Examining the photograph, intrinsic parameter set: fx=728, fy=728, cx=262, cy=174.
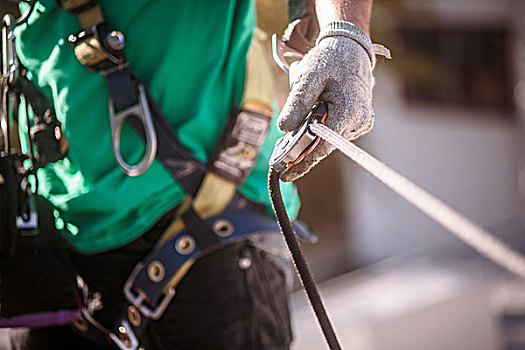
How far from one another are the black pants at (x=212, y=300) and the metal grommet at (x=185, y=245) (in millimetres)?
30

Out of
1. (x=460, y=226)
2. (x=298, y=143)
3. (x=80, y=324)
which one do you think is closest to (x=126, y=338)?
(x=80, y=324)

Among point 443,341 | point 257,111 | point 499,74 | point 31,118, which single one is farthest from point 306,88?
point 499,74

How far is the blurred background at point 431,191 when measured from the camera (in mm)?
4332

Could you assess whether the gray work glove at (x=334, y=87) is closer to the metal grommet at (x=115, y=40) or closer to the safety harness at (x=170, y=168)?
the safety harness at (x=170, y=168)

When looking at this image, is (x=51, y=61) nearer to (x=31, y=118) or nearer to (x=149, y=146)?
(x=31, y=118)

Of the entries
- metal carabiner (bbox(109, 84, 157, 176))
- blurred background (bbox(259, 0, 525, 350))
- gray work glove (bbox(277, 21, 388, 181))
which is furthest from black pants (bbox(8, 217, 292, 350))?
blurred background (bbox(259, 0, 525, 350))

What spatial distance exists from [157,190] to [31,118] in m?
0.32

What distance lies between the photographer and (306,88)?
1058mm

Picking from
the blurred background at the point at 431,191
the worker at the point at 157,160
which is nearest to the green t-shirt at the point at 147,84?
the worker at the point at 157,160

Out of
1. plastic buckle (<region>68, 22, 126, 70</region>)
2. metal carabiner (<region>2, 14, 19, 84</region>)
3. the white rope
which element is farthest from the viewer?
Answer: metal carabiner (<region>2, 14, 19, 84</region>)

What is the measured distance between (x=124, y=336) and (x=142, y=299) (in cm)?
8

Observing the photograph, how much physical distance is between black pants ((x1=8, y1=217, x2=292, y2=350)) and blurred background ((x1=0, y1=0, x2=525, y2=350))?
5.55 feet

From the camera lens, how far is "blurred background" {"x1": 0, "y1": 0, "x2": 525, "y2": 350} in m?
4.33

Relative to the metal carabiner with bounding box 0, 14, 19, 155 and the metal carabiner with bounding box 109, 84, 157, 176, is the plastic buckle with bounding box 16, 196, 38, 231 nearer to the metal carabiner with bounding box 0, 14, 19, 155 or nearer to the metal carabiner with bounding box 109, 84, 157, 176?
the metal carabiner with bounding box 0, 14, 19, 155
